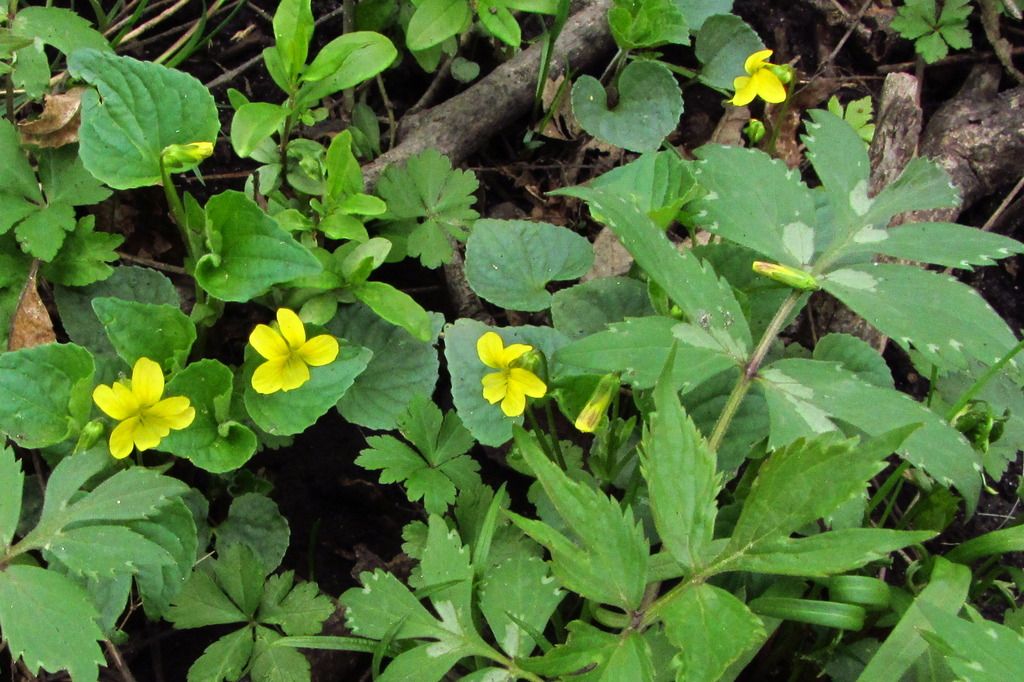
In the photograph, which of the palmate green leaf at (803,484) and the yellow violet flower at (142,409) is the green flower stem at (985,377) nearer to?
the palmate green leaf at (803,484)

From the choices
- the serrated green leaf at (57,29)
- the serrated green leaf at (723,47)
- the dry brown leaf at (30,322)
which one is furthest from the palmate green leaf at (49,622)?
the serrated green leaf at (723,47)

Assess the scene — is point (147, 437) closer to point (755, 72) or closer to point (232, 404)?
point (232, 404)

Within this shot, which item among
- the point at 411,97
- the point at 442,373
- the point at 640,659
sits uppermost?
the point at 411,97

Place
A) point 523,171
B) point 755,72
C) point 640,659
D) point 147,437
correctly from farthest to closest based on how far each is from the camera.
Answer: point 523,171
point 755,72
point 147,437
point 640,659

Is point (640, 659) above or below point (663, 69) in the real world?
below

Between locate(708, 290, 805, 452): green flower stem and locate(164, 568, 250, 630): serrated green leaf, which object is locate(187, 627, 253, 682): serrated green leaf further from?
locate(708, 290, 805, 452): green flower stem

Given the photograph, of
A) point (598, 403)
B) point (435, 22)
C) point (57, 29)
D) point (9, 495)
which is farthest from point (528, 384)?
point (57, 29)

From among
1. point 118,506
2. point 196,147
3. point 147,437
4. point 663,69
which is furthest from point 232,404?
point 663,69
